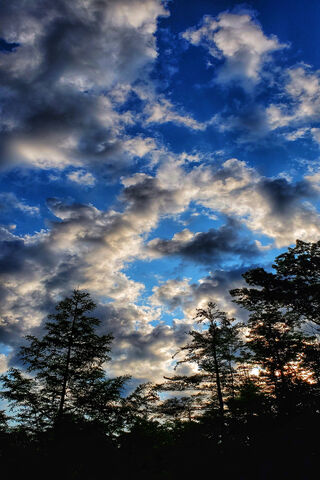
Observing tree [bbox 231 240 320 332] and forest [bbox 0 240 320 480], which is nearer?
forest [bbox 0 240 320 480]

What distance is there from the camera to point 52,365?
1556 centimetres

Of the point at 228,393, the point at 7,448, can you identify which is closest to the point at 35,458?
the point at 7,448

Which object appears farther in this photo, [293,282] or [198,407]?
[198,407]

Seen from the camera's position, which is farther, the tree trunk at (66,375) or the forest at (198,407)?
the tree trunk at (66,375)

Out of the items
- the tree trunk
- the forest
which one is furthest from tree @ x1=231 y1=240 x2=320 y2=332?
the tree trunk

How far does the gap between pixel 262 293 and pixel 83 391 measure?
40.4 ft

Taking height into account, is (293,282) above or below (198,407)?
above

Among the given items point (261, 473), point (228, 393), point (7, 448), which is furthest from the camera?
point (228, 393)

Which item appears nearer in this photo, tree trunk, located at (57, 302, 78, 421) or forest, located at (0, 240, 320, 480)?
forest, located at (0, 240, 320, 480)

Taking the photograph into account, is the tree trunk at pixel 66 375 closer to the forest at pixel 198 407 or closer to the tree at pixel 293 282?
the forest at pixel 198 407

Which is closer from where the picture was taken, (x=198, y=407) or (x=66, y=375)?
(x=66, y=375)

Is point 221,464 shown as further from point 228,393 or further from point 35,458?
point 228,393

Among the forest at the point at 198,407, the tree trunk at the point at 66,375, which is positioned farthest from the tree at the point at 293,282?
the tree trunk at the point at 66,375

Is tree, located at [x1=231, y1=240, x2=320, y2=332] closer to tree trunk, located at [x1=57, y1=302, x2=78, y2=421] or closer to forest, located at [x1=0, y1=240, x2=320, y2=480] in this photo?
forest, located at [x1=0, y1=240, x2=320, y2=480]
